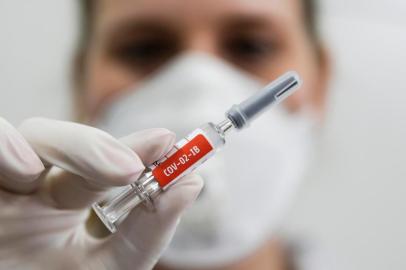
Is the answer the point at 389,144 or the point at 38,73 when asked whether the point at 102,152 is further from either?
the point at 389,144

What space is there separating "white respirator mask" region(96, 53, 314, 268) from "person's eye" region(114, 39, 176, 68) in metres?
0.06

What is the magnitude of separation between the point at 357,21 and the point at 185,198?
1.16 m

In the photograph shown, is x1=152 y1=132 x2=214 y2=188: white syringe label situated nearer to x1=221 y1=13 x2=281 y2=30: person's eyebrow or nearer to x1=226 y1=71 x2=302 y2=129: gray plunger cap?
x1=226 y1=71 x2=302 y2=129: gray plunger cap

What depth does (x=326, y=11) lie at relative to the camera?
1377mm

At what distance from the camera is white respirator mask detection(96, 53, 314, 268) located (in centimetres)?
74

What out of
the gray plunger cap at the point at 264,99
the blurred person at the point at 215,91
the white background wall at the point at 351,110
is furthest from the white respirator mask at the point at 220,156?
the white background wall at the point at 351,110

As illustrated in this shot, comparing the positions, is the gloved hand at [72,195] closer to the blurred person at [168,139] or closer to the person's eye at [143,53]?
the blurred person at [168,139]

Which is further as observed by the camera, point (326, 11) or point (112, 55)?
point (326, 11)

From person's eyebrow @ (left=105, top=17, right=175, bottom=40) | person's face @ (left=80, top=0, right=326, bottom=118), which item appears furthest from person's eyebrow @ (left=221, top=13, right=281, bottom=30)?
person's eyebrow @ (left=105, top=17, right=175, bottom=40)

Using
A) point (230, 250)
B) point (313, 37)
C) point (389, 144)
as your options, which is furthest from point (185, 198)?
point (389, 144)

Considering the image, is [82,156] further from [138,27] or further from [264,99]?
[138,27]

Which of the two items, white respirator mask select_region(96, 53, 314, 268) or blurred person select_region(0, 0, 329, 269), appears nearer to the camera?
blurred person select_region(0, 0, 329, 269)

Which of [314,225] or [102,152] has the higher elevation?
[102,152]

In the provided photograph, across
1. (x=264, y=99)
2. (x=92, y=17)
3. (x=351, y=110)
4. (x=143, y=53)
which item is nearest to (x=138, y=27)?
(x=143, y=53)
